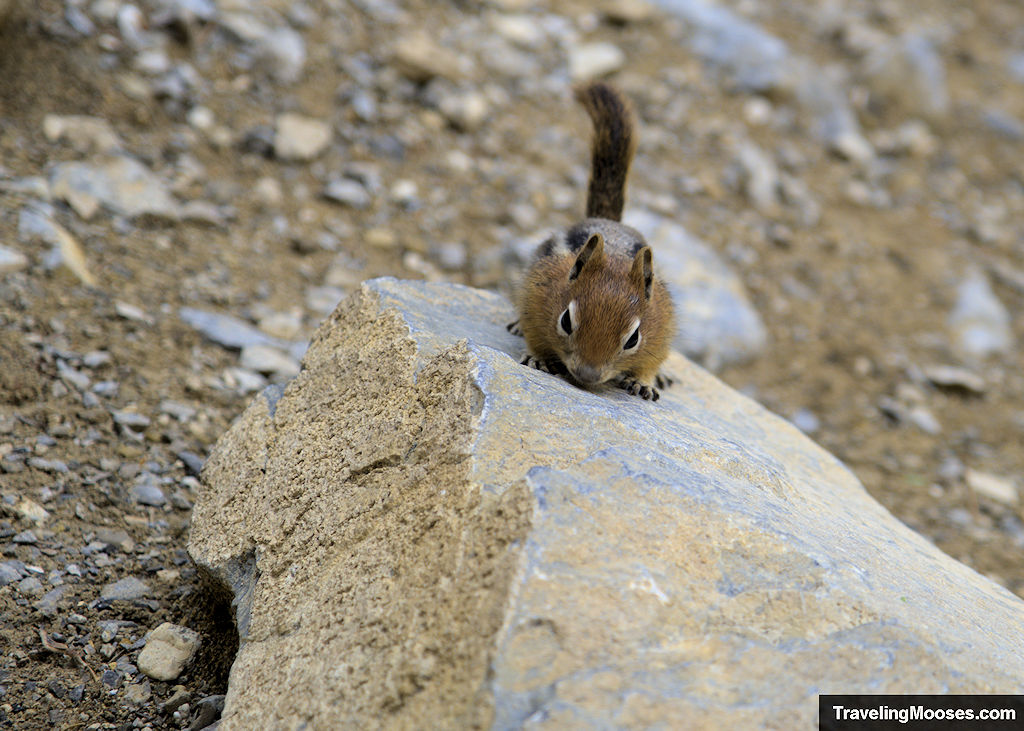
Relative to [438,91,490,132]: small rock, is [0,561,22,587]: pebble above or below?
below

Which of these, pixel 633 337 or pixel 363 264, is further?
pixel 363 264

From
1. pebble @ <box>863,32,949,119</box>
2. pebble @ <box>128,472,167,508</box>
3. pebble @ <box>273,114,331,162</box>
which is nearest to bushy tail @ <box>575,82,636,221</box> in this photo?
pebble @ <box>273,114,331,162</box>

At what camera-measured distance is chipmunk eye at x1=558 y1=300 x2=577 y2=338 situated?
3.30 metres

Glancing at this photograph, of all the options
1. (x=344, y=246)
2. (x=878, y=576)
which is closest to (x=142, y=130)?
(x=344, y=246)

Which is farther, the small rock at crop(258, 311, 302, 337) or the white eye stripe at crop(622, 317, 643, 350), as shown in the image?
the small rock at crop(258, 311, 302, 337)

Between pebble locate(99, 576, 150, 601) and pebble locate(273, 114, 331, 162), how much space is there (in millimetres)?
3545

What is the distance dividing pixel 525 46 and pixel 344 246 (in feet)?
9.54

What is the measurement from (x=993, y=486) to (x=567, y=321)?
4.04 m

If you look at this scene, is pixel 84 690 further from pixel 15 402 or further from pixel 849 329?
pixel 849 329

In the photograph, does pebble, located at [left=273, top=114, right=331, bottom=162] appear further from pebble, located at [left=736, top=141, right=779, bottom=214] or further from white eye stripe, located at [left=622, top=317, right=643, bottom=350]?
pebble, located at [left=736, top=141, right=779, bottom=214]

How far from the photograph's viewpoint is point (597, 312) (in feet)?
10.8

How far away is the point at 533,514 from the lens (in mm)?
2105

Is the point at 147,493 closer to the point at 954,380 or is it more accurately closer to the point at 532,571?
the point at 532,571

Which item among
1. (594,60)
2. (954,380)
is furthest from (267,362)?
(954,380)
